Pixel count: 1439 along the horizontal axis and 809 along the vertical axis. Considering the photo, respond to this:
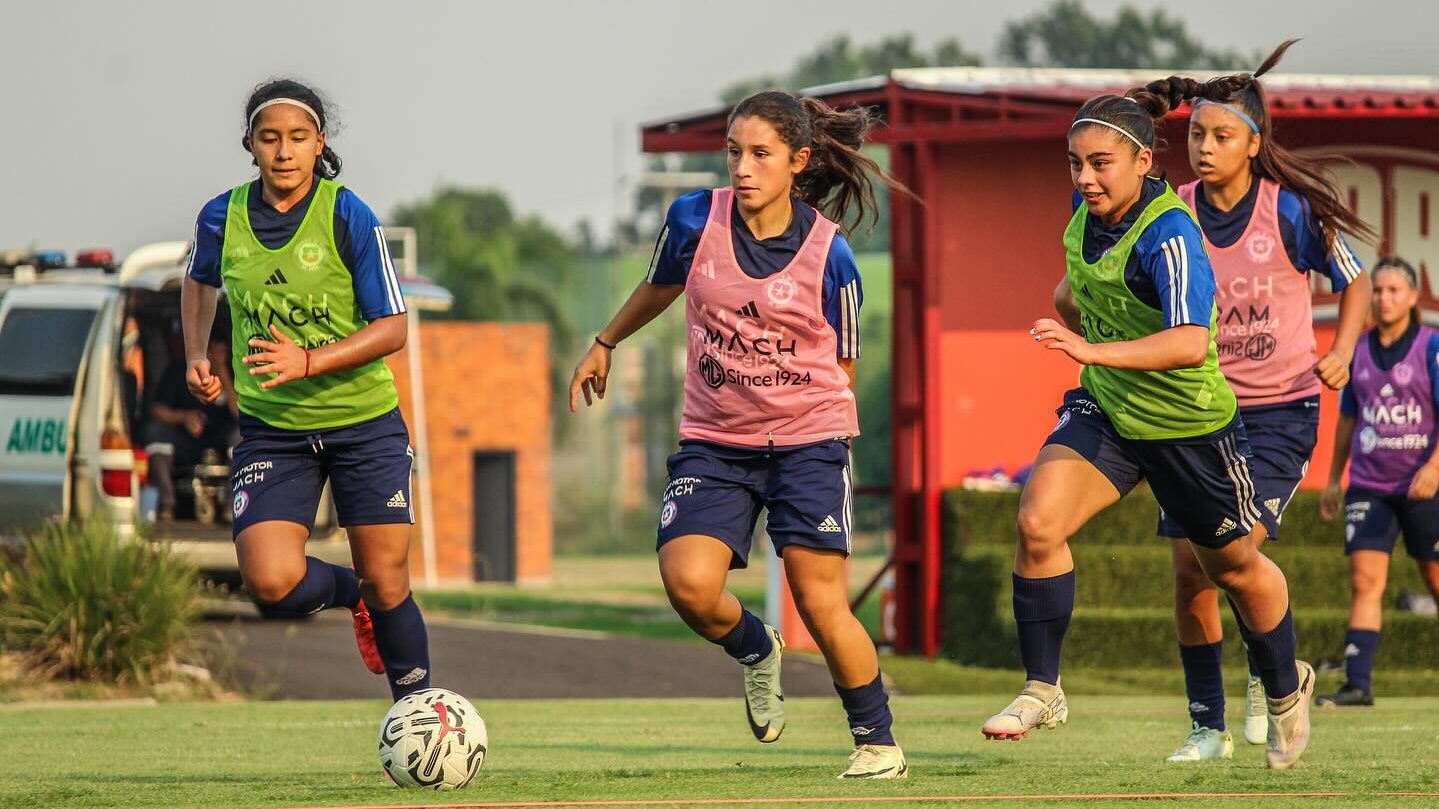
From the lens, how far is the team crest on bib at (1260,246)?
25.9 feet

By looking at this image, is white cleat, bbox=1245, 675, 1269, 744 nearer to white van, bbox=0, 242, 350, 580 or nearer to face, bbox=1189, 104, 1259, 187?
face, bbox=1189, 104, 1259, 187

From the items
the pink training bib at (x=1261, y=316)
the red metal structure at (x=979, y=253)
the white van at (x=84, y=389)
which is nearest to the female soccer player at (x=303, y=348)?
the pink training bib at (x=1261, y=316)

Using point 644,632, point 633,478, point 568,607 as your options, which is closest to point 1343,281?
point 644,632

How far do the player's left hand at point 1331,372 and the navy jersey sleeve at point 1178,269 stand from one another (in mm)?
1052

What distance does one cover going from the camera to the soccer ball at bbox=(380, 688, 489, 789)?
6707 millimetres

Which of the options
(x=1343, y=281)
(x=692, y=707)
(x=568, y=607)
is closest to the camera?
(x=1343, y=281)

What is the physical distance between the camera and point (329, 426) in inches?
282

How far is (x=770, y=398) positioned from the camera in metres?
6.70

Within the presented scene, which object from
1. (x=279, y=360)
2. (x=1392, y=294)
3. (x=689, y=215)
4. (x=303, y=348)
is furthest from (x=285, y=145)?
(x=1392, y=294)

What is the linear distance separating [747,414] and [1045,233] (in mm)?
11046

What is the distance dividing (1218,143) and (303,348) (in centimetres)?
337

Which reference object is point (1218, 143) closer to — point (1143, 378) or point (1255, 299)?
point (1255, 299)

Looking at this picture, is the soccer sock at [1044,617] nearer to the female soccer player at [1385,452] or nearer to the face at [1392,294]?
the female soccer player at [1385,452]

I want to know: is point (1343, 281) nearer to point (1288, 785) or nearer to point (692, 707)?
point (1288, 785)
